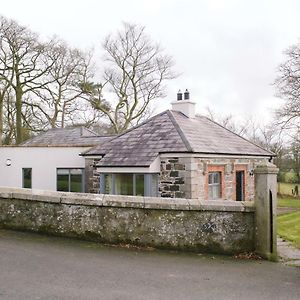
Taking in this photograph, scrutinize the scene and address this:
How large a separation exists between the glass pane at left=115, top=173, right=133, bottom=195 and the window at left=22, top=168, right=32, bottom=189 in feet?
20.0

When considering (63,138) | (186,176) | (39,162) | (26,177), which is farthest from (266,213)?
(63,138)

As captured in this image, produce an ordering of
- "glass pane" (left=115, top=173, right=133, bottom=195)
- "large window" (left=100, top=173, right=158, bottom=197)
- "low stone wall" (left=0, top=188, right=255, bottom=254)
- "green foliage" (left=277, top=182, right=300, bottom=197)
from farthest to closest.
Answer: "green foliage" (left=277, top=182, right=300, bottom=197) < "glass pane" (left=115, top=173, right=133, bottom=195) < "large window" (left=100, top=173, right=158, bottom=197) < "low stone wall" (left=0, top=188, right=255, bottom=254)

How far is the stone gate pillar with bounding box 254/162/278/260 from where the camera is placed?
8.21m

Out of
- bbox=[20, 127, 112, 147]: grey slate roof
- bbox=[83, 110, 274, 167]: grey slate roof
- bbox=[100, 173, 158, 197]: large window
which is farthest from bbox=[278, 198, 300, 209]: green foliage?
bbox=[100, 173, 158, 197]: large window

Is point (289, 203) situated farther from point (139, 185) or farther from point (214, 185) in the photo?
point (139, 185)

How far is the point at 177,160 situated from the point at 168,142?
1.02 meters

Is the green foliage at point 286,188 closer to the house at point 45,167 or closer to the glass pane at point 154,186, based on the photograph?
the house at point 45,167

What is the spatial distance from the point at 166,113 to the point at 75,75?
55.7ft

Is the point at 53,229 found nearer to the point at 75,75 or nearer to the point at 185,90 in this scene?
the point at 185,90

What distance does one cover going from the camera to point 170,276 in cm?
674

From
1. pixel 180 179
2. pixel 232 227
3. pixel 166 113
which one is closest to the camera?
pixel 232 227

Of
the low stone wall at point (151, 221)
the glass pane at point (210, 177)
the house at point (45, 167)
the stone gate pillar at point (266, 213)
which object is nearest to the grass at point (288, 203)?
the glass pane at point (210, 177)

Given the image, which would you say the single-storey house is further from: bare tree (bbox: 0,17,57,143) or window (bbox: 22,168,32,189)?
bare tree (bbox: 0,17,57,143)

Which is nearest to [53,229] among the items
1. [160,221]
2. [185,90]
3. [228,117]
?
[160,221]
